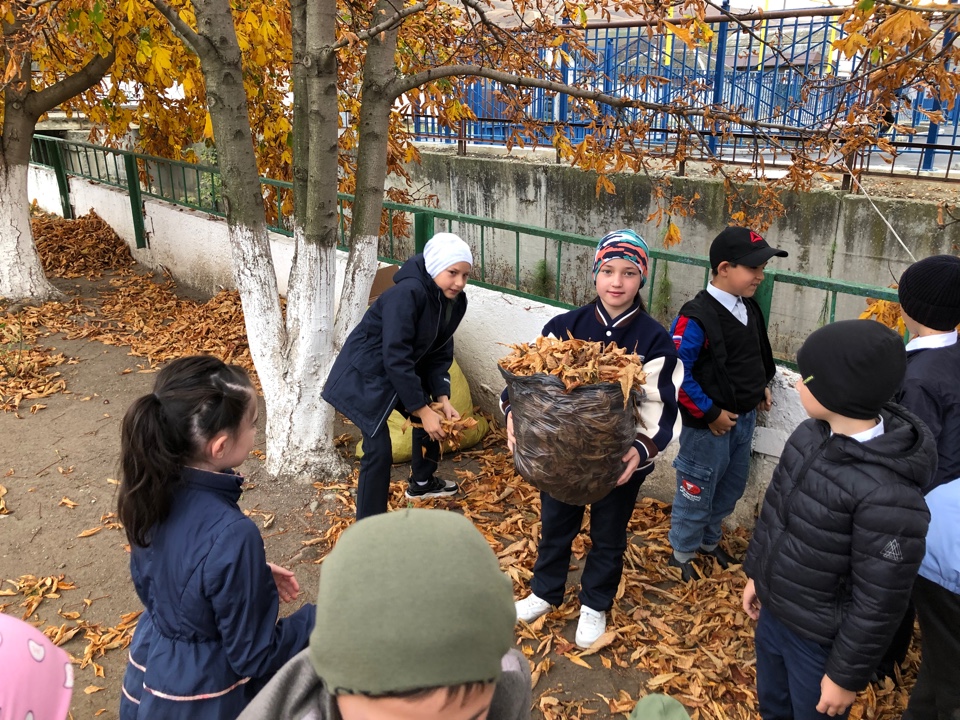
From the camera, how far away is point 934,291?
7.95ft

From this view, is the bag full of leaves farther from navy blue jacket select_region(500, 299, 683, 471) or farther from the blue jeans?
the blue jeans

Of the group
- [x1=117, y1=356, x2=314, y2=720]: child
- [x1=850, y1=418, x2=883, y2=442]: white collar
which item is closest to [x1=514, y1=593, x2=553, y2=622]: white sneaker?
[x1=117, y1=356, x2=314, y2=720]: child

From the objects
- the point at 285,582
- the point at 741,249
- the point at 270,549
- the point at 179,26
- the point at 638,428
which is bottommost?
the point at 270,549

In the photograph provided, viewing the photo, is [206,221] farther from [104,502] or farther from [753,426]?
[753,426]

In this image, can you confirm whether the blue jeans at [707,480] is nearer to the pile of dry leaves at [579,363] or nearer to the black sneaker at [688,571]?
the black sneaker at [688,571]

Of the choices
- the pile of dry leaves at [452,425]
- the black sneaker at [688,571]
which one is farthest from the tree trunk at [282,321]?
the black sneaker at [688,571]

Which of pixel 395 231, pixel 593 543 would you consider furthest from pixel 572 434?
pixel 395 231

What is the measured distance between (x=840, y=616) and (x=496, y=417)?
10.5ft

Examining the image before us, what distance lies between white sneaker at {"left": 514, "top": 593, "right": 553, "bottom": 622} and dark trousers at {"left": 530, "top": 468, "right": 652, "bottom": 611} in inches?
1.1

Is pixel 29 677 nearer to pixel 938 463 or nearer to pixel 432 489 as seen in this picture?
pixel 938 463

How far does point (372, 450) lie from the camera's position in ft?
11.8

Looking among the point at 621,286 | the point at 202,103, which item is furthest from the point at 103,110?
the point at 621,286

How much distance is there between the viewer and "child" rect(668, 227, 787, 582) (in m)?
3.03

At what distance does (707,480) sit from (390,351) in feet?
5.25
